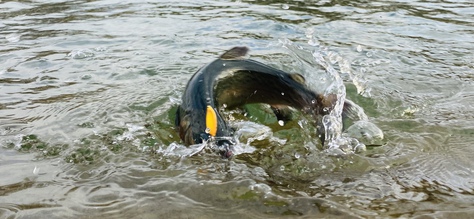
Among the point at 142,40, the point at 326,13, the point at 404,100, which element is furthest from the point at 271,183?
the point at 326,13

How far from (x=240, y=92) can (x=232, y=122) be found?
0.91 feet

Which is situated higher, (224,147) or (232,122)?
(224,147)

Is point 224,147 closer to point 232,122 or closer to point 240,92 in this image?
point 232,122

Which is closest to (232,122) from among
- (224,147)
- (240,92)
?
(240,92)

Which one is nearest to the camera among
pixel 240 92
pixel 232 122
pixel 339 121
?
pixel 339 121

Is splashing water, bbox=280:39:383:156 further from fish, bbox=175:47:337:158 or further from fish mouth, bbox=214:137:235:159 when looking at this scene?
fish mouth, bbox=214:137:235:159

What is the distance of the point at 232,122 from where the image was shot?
4051 mm

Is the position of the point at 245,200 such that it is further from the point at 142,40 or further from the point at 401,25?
the point at 401,25

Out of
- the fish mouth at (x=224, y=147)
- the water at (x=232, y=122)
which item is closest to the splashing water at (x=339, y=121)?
the water at (x=232, y=122)

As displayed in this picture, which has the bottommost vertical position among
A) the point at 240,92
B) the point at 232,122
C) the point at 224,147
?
the point at 232,122

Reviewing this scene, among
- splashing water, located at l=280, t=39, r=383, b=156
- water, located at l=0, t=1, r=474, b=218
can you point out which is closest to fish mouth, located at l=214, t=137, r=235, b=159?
water, located at l=0, t=1, r=474, b=218

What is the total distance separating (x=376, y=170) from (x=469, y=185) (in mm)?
533

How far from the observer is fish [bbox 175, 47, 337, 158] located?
11.5 feet

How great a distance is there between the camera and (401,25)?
294 inches
